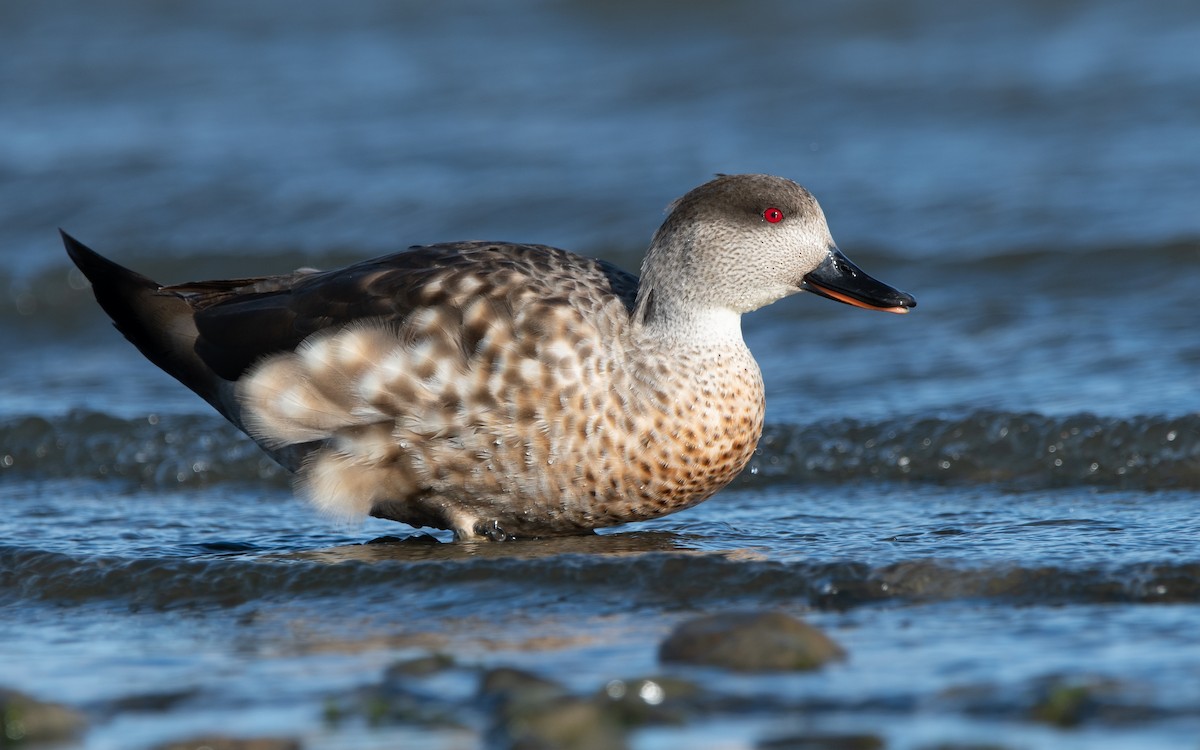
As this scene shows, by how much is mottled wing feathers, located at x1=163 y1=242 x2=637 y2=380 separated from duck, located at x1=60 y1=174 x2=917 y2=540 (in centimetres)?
1

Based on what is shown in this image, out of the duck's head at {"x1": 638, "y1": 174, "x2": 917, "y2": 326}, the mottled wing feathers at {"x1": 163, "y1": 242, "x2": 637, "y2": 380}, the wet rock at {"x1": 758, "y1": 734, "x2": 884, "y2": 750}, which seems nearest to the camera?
the wet rock at {"x1": 758, "y1": 734, "x2": 884, "y2": 750}

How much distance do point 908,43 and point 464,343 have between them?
12.8 meters

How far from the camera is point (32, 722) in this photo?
4.99 meters

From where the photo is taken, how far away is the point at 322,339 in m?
7.18

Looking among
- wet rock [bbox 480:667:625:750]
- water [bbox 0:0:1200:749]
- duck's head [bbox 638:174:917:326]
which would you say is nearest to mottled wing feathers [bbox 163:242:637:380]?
duck's head [bbox 638:174:917:326]

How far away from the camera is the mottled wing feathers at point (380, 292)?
7086mm

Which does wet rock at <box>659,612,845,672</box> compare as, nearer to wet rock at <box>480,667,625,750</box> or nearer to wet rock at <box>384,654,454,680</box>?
wet rock at <box>480,667,625,750</box>

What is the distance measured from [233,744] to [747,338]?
7006 millimetres

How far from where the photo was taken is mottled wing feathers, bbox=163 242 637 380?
7.09 metres

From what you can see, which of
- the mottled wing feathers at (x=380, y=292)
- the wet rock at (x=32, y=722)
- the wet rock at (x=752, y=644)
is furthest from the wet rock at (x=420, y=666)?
the mottled wing feathers at (x=380, y=292)

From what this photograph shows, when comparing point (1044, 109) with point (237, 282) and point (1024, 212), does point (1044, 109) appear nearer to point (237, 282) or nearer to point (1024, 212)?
point (1024, 212)

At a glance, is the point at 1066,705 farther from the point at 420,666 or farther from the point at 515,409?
the point at 515,409

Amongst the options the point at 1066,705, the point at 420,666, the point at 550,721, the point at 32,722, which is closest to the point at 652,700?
the point at 550,721

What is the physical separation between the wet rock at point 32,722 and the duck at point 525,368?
2226mm
